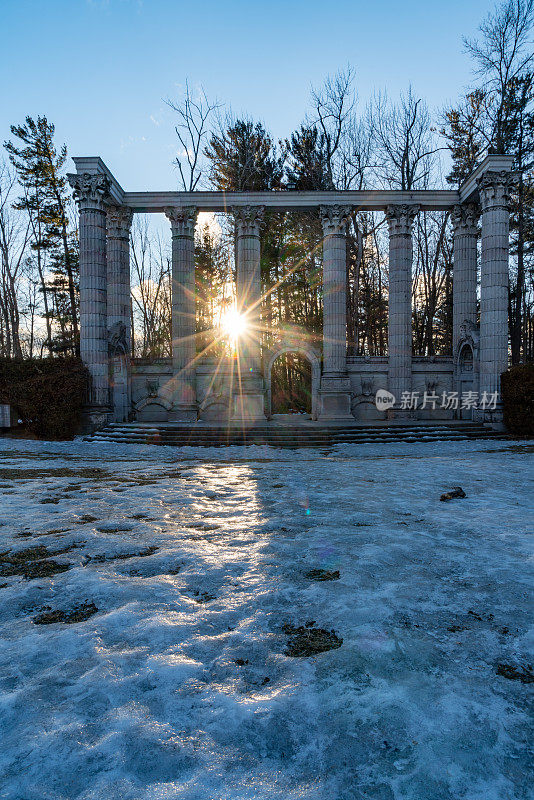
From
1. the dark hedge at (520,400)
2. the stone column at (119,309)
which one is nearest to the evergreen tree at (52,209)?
the stone column at (119,309)

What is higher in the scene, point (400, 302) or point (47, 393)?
point (400, 302)

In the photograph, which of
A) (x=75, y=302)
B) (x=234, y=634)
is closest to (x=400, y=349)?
(x=234, y=634)

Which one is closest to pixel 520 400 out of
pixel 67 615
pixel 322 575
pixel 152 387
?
pixel 322 575

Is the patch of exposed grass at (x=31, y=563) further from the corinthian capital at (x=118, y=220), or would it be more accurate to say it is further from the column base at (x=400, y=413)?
the corinthian capital at (x=118, y=220)

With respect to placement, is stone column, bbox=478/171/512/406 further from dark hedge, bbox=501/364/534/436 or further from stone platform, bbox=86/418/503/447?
stone platform, bbox=86/418/503/447

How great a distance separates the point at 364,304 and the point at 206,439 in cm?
1875

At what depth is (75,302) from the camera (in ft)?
92.3

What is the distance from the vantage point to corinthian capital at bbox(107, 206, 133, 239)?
1809 centimetres

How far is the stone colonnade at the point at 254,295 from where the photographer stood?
1617 cm

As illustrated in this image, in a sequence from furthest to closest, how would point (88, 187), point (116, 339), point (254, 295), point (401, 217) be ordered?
1. point (401, 217)
2. point (254, 295)
3. point (116, 339)
4. point (88, 187)

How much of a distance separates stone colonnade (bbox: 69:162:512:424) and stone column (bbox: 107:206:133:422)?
0.14 ft

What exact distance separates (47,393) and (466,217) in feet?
61.8

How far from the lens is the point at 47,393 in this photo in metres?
14.8

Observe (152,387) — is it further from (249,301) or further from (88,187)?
(88,187)
